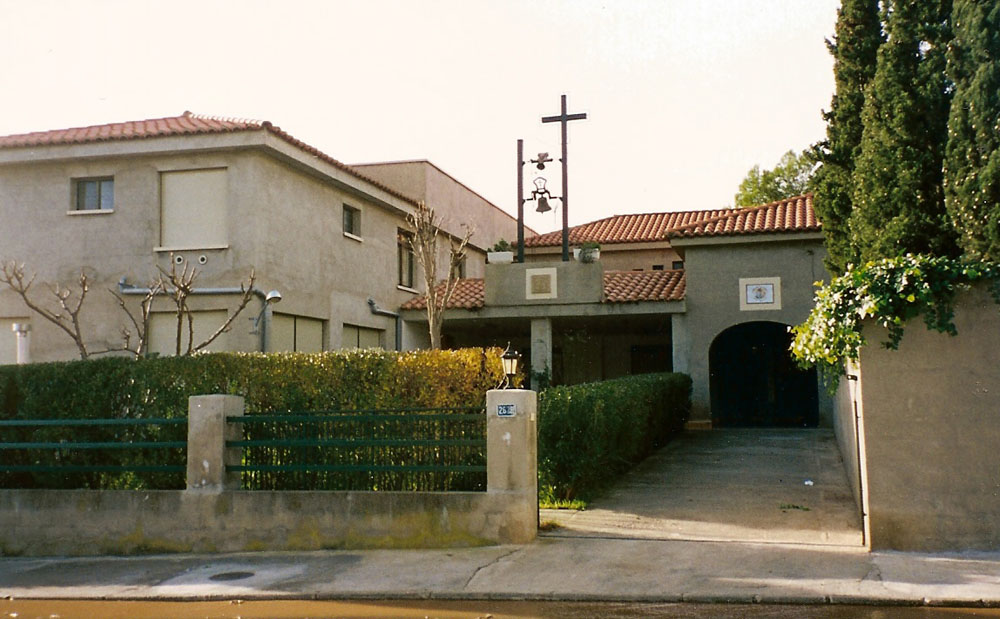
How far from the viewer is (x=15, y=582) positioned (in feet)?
27.5

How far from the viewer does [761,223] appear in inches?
882

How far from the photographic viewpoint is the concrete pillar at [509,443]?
8.72 meters

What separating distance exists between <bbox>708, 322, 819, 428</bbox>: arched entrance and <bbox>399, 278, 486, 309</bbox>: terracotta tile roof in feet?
21.9

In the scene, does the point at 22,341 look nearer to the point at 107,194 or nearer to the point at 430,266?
the point at 107,194

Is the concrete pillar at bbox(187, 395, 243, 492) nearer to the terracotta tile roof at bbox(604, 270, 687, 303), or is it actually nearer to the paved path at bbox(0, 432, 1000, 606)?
the paved path at bbox(0, 432, 1000, 606)

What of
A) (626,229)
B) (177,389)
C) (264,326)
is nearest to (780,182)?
(626,229)

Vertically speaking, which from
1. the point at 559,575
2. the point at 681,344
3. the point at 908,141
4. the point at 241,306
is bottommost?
the point at 559,575

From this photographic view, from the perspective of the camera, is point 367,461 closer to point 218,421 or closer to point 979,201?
point 218,421

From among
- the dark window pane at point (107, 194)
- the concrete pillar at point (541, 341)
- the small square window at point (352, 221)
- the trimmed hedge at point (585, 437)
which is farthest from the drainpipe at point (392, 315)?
the trimmed hedge at point (585, 437)

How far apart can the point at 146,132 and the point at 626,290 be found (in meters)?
11.8

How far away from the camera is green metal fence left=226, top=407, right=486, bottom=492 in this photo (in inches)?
357

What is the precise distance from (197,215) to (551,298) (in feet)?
30.0

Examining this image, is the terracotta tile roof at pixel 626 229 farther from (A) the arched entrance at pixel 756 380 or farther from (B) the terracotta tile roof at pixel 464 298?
(B) the terracotta tile roof at pixel 464 298

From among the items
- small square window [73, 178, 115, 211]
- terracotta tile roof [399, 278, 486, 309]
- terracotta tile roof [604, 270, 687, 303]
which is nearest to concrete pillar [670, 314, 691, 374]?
terracotta tile roof [604, 270, 687, 303]
